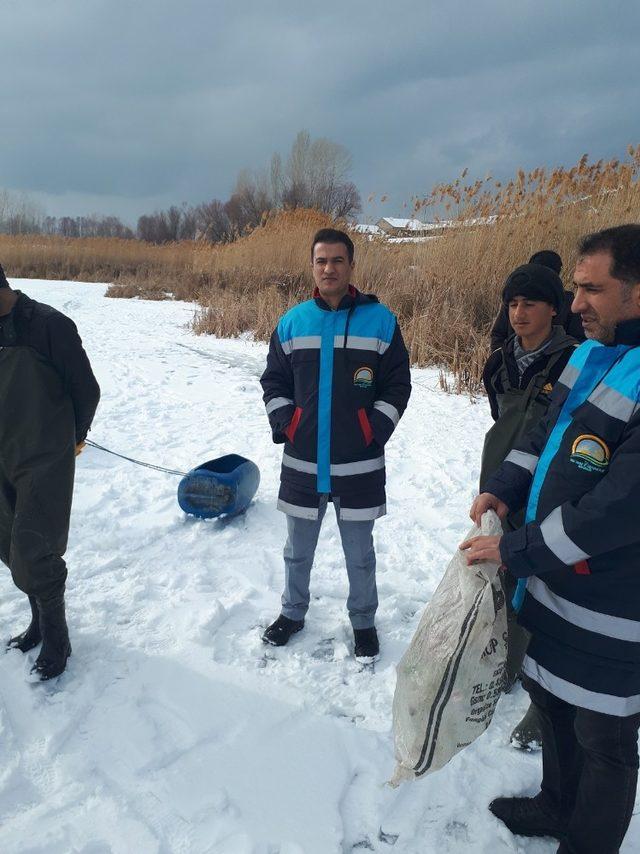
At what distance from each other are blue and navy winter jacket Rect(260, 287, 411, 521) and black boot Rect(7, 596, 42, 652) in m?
1.27

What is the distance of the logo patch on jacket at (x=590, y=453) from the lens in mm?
1321

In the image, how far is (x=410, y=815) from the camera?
5.99ft

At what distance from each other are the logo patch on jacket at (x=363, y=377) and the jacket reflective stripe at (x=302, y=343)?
0.21m

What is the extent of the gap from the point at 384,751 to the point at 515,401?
4.65ft

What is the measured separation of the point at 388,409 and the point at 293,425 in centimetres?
42

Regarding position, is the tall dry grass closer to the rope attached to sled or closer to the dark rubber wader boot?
the rope attached to sled

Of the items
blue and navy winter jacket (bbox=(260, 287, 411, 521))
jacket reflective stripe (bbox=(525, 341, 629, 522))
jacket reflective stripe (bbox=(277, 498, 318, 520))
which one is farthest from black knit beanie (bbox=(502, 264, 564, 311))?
jacket reflective stripe (bbox=(277, 498, 318, 520))

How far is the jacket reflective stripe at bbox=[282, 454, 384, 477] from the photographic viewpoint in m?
2.39

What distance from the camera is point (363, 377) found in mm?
2377

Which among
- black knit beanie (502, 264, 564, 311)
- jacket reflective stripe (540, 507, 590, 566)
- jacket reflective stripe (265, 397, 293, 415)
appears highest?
black knit beanie (502, 264, 564, 311)

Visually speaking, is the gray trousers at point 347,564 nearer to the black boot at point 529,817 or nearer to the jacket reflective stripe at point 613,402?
the black boot at point 529,817

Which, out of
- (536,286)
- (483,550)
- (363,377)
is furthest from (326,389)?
(483,550)

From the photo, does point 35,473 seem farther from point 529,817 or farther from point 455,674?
point 529,817

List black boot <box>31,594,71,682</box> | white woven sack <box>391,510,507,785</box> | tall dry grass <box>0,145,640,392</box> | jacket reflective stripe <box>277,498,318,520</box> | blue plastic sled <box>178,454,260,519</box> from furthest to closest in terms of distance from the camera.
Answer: tall dry grass <box>0,145,640,392</box> < blue plastic sled <box>178,454,260,519</box> < jacket reflective stripe <box>277,498,318,520</box> < black boot <box>31,594,71,682</box> < white woven sack <box>391,510,507,785</box>
